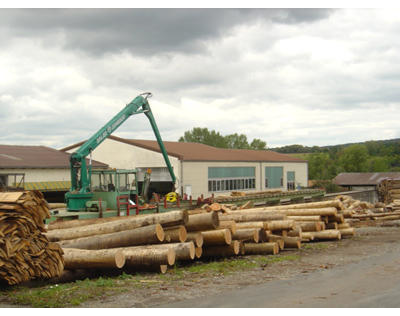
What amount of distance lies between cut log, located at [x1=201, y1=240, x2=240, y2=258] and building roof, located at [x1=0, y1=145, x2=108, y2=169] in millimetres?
24533

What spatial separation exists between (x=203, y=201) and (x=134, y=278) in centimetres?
1756

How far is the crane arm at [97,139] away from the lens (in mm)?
20422

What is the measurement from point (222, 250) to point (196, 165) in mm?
28495

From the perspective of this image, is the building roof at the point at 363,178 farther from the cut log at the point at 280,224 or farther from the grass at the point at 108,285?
the grass at the point at 108,285

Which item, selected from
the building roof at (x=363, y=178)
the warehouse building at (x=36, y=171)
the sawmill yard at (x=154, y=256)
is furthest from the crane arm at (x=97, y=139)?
the building roof at (x=363, y=178)

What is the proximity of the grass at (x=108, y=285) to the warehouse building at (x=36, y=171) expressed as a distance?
2393cm

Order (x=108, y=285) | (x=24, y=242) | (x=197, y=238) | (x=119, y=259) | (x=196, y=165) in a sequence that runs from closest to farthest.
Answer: (x=24, y=242)
(x=108, y=285)
(x=119, y=259)
(x=197, y=238)
(x=196, y=165)

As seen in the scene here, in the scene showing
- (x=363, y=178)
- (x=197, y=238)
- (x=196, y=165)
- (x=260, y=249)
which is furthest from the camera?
(x=363, y=178)

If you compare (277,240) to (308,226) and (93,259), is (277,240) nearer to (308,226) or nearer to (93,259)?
(308,226)

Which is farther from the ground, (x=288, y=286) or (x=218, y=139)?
(x=218, y=139)

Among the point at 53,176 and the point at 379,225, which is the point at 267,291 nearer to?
the point at 379,225

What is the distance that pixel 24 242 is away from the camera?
30.3 feet

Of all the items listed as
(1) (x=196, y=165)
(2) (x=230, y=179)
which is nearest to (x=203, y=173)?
(1) (x=196, y=165)
